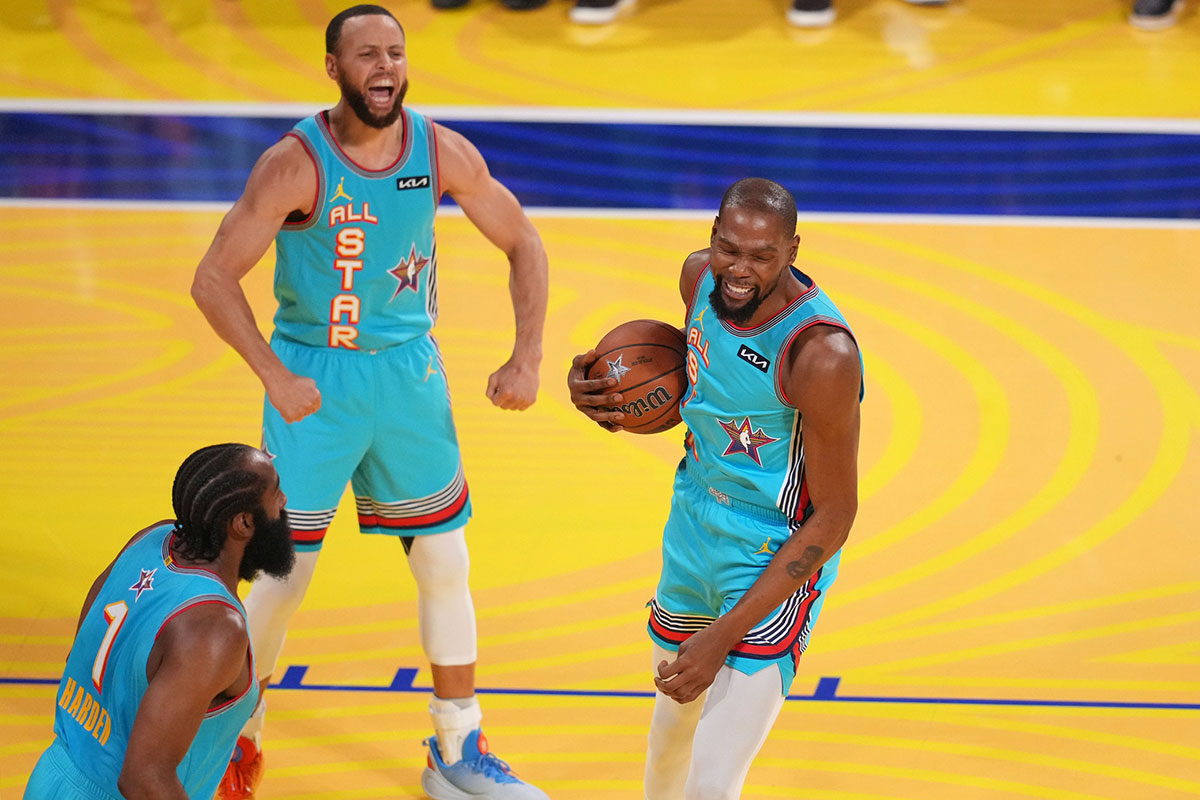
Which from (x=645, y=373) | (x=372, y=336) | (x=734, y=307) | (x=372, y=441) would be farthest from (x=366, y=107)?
(x=734, y=307)

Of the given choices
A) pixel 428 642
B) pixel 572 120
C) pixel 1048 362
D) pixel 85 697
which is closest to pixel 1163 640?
pixel 1048 362

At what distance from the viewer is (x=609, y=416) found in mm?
3855

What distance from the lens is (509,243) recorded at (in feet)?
14.9

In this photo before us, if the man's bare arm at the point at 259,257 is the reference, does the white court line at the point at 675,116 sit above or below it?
below

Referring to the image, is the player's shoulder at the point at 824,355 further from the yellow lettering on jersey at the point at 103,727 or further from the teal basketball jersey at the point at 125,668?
the yellow lettering on jersey at the point at 103,727

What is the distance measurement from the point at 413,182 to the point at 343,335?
48 cm

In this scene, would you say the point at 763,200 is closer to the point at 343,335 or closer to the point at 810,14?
the point at 343,335

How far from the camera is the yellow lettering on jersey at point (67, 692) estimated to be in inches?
124

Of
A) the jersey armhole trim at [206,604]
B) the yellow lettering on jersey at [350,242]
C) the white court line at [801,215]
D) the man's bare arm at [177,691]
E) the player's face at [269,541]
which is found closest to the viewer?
the man's bare arm at [177,691]

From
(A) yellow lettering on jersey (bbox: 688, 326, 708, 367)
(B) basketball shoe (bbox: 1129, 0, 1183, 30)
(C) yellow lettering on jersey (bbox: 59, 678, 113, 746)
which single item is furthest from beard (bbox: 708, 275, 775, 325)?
(B) basketball shoe (bbox: 1129, 0, 1183, 30)

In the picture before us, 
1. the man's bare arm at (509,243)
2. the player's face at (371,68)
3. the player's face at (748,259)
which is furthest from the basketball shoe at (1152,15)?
the player's face at (748,259)

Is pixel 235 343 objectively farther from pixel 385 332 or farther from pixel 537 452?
pixel 537 452

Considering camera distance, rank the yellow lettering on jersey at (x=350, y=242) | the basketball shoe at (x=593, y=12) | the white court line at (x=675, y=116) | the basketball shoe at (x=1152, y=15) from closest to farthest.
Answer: the yellow lettering on jersey at (x=350, y=242)
the white court line at (x=675, y=116)
the basketball shoe at (x=1152, y=15)
the basketball shoe at (x=593, y=12)

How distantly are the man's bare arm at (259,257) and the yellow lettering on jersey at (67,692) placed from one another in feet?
3.68
